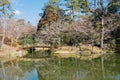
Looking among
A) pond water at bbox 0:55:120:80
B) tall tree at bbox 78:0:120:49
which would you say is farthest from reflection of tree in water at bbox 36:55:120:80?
tall tree at bbox 78:0:120:49

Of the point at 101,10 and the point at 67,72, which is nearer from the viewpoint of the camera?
the point at 67,72

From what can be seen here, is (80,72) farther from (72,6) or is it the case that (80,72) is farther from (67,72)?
(72,6)

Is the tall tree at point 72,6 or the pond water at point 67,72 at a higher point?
the tall tree at point 72,6

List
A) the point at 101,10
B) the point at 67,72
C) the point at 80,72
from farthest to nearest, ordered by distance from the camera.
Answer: the point at 101,10 → the point at 67,72 → the point at 80,72

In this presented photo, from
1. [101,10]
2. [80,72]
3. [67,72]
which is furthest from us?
Answer: [101,10]

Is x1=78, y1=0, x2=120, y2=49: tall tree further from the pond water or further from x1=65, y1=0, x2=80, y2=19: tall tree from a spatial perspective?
the pond water

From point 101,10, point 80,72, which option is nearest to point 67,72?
point 80,72

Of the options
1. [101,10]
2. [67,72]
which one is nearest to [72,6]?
[101,10]

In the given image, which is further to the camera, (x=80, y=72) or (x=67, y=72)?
(x=67, y=72)

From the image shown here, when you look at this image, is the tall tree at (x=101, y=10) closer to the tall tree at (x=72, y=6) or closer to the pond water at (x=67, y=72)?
the tall tree at (x=72, y=6)

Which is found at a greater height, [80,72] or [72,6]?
[72,6]

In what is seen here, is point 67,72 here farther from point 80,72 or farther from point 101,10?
point 101,10

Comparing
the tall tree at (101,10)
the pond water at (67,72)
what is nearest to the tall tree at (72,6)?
the tall tree at (101,10)

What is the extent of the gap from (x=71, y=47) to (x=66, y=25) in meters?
4.02
